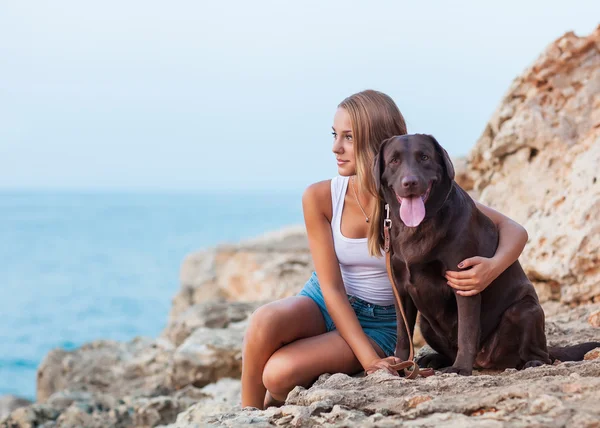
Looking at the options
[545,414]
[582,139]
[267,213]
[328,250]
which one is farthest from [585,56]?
[267,213]

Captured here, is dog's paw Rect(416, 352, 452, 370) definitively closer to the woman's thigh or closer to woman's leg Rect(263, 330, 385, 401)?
woman's leg Rect(263, 330, 385, 401)

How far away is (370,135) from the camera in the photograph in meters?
4.14

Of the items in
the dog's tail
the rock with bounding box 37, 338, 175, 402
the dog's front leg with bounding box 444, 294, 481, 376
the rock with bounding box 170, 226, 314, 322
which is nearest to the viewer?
the dog's front leg with bounding box 444, 294, 481, 376

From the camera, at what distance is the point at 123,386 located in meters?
7.66

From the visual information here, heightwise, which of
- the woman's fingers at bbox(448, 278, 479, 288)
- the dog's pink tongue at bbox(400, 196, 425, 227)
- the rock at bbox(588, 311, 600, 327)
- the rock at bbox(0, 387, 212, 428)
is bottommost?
the rock at bbox(0, 387, 212, 428)

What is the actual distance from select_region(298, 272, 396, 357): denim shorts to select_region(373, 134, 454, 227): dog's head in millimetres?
935

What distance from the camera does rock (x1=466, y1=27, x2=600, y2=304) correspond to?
18.6 ft

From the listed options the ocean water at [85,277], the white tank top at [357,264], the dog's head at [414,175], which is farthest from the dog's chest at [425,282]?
the ocean water at [85,277]

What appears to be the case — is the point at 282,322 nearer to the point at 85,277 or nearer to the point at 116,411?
the point at 116,411

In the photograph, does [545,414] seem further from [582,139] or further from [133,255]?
[133,255]

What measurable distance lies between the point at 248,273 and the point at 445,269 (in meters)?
7.65

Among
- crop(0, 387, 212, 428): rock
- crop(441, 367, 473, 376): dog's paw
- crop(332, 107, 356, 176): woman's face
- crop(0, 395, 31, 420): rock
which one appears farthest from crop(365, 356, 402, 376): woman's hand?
crop(0, 395, 31, 420): rock

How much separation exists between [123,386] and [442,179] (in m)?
5.07

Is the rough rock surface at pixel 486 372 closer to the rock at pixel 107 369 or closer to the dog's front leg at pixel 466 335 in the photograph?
the rock at pixel 107 369
